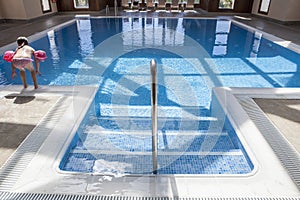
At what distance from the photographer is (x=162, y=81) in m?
4.05

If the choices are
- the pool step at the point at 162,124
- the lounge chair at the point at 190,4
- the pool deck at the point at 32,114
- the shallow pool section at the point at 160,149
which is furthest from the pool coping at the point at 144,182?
the lounge chair at the point at 190,4

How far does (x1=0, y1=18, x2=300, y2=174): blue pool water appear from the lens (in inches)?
80.5

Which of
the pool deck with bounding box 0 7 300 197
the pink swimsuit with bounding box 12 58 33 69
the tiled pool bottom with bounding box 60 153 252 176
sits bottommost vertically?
the tiled pool bottom with bounding box 60 153 252 176

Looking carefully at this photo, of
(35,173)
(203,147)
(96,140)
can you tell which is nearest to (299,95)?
(203,147)

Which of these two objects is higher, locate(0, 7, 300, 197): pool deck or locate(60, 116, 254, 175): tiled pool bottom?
locate(0, 7, 300, 197): pool deck

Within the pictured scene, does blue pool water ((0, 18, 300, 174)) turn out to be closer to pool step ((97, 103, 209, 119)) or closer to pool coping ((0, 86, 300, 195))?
pool step ((97, 103, 209, 119))

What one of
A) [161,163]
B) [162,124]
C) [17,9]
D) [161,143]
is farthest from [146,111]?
[17,9]

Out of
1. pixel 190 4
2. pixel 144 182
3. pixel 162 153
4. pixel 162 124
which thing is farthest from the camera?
pixel 190 4

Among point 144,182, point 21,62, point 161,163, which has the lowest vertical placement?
point 161,163

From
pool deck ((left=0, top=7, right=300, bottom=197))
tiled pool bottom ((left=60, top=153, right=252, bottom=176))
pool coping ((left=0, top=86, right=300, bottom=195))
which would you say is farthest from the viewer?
pool deck ((left=0, top=7, right=300, bottom=197))

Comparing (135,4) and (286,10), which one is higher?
(286,10)

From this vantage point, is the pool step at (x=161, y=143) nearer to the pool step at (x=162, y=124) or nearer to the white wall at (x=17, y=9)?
the pool step at (x=162, y=124)

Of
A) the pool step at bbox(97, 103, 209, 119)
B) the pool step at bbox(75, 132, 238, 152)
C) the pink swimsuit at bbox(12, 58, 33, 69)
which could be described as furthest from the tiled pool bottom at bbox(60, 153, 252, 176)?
the pink swimsuit at bbox(12, 58, 33, 69)

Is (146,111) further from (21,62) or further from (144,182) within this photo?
(21,62)
